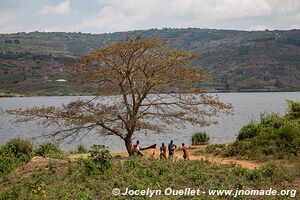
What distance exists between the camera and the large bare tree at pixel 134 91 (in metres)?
23.5

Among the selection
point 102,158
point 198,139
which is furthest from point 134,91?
point 198,139

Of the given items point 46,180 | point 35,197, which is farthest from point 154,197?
point 46,180

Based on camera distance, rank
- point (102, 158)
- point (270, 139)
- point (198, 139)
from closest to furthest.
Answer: point (102, 158), point (270, 139), point (198, 139)

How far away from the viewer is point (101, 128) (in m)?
25.2

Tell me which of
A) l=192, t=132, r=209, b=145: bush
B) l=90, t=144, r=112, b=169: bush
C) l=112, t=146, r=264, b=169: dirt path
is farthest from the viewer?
l=192, t=132, r=209, b=145: bush

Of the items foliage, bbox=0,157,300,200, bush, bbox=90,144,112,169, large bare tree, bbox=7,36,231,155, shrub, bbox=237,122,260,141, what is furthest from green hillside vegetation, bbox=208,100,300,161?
bush, bbox=90,144,112,169

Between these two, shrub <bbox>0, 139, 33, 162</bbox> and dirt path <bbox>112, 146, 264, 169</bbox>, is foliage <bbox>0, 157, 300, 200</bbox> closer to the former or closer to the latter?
dirt path <bbox>112, 146, 264, 169</bbox>

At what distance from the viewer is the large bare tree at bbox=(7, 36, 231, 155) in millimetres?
23500

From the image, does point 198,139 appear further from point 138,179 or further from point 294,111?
point 138,179

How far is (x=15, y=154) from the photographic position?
26.5m

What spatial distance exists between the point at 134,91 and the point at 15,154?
867 centimetres

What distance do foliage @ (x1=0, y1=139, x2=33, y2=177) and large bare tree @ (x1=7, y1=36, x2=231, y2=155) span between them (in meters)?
2.49

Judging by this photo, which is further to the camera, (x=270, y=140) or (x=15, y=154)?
(x=15, y=154)

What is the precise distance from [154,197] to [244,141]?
15.5 meters
